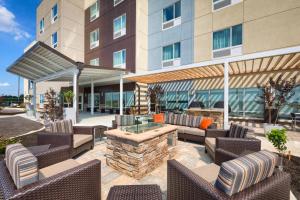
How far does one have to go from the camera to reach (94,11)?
1839 centimetres

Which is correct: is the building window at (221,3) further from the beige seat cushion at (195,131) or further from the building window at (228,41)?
the beige seat cushion at (195,131)

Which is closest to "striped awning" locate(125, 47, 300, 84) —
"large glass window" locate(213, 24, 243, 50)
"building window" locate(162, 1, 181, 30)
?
"large glass window" locate(213, 24, 243, 50)

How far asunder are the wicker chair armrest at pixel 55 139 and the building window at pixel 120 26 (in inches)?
516

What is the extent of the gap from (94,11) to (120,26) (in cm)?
542

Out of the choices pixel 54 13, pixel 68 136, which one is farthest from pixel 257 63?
pixel 54 13

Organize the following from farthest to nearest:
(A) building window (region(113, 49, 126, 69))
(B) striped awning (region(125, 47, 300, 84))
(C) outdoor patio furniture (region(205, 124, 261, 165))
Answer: (A) building window (region(113, 49, 126, 69))
(B) striped awning (region(125, 47, 300, 84))
(C) outdoor patio furniture (region(205, 124, 261, 165))

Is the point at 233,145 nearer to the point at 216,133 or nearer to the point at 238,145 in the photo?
the point at 238,145

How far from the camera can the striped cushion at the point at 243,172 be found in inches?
65.2

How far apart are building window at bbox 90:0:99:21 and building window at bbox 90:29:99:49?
Answer: 5.26ft

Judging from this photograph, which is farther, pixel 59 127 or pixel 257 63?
pixel 257 63

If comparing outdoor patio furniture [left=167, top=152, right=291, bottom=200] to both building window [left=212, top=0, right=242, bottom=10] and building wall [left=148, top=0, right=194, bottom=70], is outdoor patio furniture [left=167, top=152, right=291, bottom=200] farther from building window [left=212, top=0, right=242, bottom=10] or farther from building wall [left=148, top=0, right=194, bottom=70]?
building window [left=212, top=0, right=242, bottom=10]

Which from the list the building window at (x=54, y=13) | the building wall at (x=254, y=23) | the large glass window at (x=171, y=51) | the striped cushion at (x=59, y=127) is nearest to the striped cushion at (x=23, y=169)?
the striped cushion at (x=59, y=127)

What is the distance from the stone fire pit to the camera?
3.48 meters

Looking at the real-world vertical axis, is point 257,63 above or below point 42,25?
below
